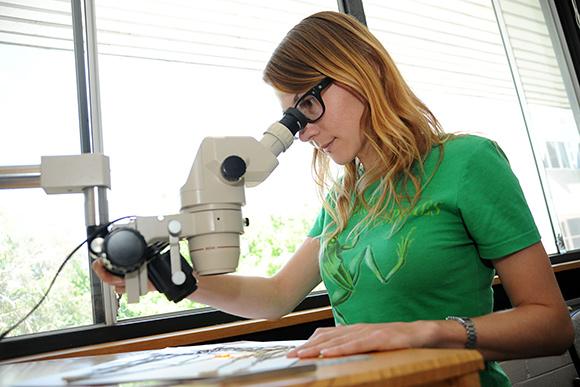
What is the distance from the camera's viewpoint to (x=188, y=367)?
691 millimetres

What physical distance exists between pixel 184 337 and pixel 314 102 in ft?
2.85

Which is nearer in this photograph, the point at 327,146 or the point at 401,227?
the point at 401,227

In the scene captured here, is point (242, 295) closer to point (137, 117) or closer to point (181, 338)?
point (181, 338)

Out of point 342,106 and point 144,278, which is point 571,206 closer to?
point 342,106

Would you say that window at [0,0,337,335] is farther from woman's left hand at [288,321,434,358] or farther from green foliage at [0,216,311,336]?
woman's left hand at [288,321,434,358]

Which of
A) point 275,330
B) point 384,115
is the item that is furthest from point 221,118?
point 384,115

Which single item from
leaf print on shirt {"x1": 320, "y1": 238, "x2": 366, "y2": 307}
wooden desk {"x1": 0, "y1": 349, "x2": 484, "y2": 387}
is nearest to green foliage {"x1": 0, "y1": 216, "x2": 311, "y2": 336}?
leaf print on shirt {"x1": 320, "y1": 238, "x2": 366, "y2": 307}

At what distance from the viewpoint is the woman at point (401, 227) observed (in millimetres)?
909

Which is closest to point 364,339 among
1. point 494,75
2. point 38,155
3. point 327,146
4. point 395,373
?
point 395,373

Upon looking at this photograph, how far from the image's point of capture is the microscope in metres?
0.78

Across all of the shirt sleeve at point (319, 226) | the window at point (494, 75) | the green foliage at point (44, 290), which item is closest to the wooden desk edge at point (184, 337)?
the green foliage at point (44, 290)

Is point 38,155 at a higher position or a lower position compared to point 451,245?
higher

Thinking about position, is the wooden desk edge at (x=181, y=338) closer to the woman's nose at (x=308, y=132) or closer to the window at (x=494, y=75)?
the woman's nose at (x=308, y=132)

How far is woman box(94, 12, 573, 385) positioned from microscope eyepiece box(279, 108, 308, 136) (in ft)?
0.56
